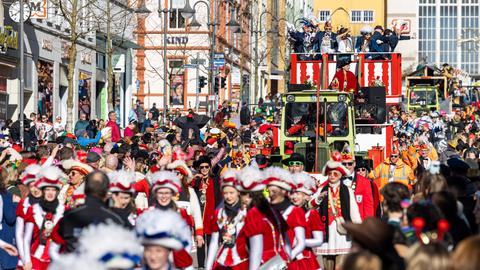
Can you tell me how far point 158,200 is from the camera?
1159cm

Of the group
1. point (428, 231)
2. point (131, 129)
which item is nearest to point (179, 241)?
point (428, 231)

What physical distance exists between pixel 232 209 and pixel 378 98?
48.3ft

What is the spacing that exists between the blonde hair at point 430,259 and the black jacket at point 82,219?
342cm

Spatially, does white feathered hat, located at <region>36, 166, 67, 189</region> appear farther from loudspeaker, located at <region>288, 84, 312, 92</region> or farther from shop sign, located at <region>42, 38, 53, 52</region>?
shop sign, located at <region>42, 38, 53, 52</region>

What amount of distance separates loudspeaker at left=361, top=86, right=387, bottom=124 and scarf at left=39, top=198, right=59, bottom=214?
1476 centimetres

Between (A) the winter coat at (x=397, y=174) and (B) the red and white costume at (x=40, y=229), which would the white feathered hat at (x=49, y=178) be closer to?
(B) the red and white costume at (x=40, y=229)

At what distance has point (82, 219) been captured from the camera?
9633 millimetres

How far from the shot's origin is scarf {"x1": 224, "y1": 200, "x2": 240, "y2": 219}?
38.3 ft

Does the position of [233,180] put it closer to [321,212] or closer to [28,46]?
[321,212]

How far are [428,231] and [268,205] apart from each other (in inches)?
106

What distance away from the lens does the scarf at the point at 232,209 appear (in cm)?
1168

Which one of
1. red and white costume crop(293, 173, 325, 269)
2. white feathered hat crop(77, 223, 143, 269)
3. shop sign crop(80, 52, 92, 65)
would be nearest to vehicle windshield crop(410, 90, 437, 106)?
shop sign crop(80, 52, 92, 65)

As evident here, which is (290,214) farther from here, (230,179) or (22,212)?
(22,212)

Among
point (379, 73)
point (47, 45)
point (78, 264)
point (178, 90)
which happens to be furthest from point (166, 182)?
point (178, 90)
